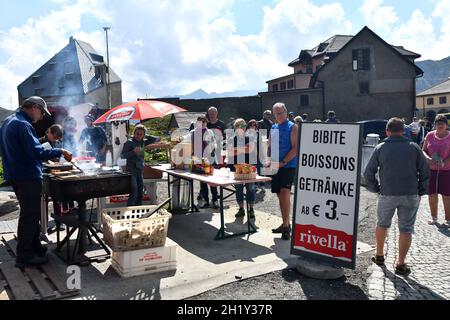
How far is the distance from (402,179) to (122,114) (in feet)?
16.7

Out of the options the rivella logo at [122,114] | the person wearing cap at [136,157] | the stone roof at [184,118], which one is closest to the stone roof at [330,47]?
the stone roof at [184,118]

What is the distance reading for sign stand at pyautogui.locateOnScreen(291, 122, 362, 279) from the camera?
14.6 feet

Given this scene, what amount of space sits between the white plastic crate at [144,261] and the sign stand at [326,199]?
4.88ft

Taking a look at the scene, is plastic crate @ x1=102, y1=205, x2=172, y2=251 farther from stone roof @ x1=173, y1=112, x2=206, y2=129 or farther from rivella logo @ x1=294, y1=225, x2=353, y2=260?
stone roof @ x1=173, y1=112, x2=206, y2=129

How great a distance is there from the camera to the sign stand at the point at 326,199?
444cm

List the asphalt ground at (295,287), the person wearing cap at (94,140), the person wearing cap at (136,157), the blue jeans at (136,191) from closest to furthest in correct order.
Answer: the asphalt ground at (295,287)
the person wearing cap at (136,157)
the blue jeans at (136,191)
the person wearing cap at (94,140)

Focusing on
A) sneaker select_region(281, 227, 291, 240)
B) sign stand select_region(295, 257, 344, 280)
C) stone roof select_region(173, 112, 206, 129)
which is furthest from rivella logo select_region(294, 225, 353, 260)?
stone roof select_region(173, 112, 206, 129)

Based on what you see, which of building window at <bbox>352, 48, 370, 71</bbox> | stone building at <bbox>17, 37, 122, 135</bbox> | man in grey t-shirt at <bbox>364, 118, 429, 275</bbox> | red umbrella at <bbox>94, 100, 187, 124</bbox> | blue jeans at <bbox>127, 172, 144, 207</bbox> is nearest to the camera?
man in grey t-shirt at <bbox>364, 118, 429, 275</bbox>

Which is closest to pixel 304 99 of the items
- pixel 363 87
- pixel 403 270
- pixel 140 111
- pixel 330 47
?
pixel 363 87

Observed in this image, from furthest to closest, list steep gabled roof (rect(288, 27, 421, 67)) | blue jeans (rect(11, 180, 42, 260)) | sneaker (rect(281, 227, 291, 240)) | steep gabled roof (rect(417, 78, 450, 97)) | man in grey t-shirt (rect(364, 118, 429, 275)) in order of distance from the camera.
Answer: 1. steep gabled roof (rect(417, 78, 450, 97))
2. steep gabled roof (rect(288, 27, 421, 67))
3. sneaker (rect(281, 227, 291, 240))
4. blue jeans (rect(11, 180, 42, 260))
5. man in grey t-shirt (rect(364, 118, 429, 275))

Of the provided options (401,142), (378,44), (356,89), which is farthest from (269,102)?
(401,142)

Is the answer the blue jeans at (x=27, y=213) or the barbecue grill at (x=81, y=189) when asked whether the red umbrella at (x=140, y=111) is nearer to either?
the barbecue grill at (x=81, y=189)

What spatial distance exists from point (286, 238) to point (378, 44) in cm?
3247

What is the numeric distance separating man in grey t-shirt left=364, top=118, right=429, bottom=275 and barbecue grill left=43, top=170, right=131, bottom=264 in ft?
9.98
